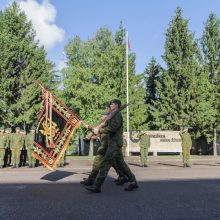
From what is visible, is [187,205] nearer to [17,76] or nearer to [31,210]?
[31,210]

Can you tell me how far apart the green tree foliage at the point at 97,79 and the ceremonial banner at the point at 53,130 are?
84.8 ft

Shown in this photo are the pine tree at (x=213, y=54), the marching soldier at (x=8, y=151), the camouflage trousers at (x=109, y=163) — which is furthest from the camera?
the pine tree at (x=213, y=54)

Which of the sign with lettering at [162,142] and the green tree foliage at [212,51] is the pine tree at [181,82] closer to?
the green tree foliage at [212,51]

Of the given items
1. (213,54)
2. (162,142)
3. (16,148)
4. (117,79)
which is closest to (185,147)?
(16,148)

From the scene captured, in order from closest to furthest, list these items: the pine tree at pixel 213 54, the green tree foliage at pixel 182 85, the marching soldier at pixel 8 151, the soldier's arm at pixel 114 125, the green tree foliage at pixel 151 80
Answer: the soldier's arm at pixel 114 125
the marching soldier at pixel 8 151
the green tree foliage at pixel 182 85
the pine tree at pixel 213 54
the green tree foliage at pixel 151 80

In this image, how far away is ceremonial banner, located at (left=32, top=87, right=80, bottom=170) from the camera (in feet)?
43.0

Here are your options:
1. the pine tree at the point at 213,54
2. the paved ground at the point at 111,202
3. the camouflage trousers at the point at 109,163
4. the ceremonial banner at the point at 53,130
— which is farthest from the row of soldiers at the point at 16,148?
the pine tree at the point at 213,54

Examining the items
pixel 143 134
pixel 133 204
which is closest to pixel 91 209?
pixel 133 204

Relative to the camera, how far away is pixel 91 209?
8.19 m

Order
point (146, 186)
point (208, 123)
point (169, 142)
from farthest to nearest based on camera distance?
point (208, 123), point (169, 142), point (146, 186)

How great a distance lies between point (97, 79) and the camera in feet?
137

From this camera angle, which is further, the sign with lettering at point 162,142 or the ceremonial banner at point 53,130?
the sign with lettering at point 162,142

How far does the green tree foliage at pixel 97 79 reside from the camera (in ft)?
130

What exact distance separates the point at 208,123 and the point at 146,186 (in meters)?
30.3
